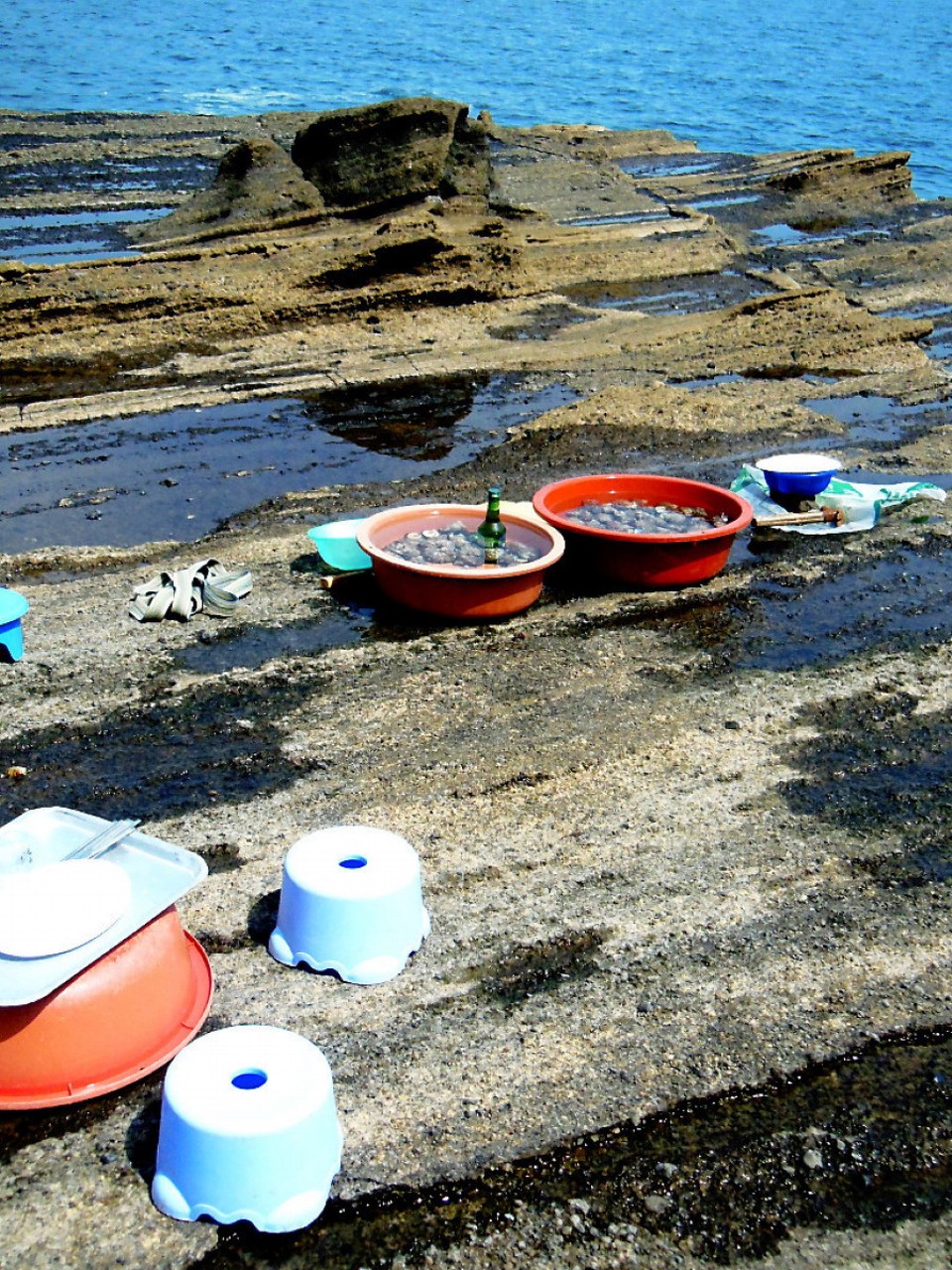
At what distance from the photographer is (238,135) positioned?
22891mm

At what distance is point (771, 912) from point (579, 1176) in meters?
1.46

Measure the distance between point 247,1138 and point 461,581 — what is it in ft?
12.8

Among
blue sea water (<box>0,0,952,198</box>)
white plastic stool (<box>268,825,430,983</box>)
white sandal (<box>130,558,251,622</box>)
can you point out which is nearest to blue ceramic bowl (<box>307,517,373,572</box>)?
white sandal (<box>130,558,251,622</box>)

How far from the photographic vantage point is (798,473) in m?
8.45

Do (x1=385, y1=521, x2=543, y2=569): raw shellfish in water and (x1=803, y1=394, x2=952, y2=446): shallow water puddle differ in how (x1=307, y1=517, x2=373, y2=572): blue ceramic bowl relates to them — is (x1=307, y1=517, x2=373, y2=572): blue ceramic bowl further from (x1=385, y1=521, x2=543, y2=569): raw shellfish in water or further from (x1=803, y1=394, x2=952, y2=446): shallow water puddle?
(x1=803, y1=394, x2=952, y2=446): shallow water puddle

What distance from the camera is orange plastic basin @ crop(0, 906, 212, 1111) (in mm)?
3812

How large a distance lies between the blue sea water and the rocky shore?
19.4 metres

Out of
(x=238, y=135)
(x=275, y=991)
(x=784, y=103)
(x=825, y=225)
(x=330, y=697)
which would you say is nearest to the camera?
(x=275, y=991)

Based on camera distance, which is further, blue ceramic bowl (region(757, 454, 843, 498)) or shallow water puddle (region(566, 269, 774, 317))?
shallow water puddle (region(566, 269, 774, 317))

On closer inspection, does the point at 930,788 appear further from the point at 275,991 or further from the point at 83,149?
the point at 83,149

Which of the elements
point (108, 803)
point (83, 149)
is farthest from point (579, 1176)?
point (83, 149)

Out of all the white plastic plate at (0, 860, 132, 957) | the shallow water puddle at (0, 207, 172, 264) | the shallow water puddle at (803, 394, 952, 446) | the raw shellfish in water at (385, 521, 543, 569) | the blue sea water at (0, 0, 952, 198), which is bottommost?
the shallow water puddle at (0, 207, 172, 264)

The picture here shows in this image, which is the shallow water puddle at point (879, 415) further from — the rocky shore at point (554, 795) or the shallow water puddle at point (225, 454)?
the shallow water puddle at point (225, 454)

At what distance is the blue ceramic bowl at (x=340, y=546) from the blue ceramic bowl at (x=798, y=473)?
9.09ft
